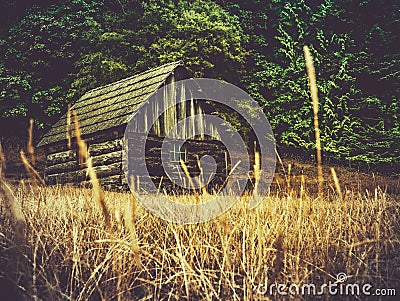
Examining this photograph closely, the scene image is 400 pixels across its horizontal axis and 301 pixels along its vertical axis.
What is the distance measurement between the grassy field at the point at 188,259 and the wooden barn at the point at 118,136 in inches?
266

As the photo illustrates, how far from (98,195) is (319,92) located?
17.5 meters

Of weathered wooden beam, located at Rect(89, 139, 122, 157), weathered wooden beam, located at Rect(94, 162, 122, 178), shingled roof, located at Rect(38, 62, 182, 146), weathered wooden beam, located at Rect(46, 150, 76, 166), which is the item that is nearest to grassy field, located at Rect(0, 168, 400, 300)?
weathered wooden beam, located at Rect(94, 162, 122, 178)

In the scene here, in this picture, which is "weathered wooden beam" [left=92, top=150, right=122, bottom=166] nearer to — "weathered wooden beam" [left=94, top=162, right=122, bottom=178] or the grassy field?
"weathered wooden beam" [left=94, top=162, right=122, bottom=178]

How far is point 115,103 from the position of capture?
12.2m

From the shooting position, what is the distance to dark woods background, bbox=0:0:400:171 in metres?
18.0

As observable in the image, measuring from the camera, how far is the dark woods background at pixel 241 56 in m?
18.0

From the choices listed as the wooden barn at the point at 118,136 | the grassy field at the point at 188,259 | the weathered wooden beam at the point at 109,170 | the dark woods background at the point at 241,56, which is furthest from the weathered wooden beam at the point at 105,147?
the grassy field at the point at 188,259

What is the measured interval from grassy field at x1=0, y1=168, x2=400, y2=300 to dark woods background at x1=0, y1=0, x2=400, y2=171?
14.2 m

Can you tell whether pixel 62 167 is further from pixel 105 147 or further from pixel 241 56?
pixel 241 56

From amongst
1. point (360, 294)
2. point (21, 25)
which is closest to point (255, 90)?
point (21, 25)

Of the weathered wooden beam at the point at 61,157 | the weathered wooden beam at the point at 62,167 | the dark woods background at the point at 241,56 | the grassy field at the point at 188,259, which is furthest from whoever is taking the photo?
the dark woods background at the point at 241,56

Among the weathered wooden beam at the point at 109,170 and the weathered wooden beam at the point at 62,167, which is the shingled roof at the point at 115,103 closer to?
the weathered wooden beam at the point at 62,167

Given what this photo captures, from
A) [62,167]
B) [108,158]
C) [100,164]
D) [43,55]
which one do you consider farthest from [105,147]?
[43,55]

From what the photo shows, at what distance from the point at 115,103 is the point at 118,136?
1.32 meters
